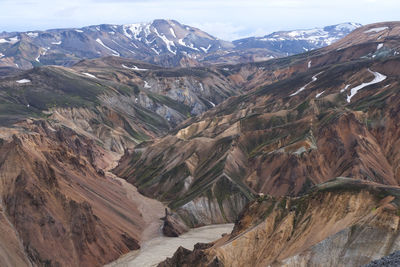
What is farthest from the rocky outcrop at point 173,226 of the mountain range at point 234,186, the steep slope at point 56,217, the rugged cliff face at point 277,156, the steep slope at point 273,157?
the steep slope at point 56,217

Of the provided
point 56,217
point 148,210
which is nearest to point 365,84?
point 148,210

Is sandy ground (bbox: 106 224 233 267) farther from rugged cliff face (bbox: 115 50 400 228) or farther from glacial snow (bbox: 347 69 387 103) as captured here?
glacial snow (bbox: 347 69 387 103)

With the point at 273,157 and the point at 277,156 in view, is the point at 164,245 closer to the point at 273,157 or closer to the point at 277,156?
the point at 273,157

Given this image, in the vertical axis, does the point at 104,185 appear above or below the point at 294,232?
below

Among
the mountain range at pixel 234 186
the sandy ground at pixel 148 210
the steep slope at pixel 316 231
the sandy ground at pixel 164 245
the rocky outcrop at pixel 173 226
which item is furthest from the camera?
the sandy ground at pixel 148 210

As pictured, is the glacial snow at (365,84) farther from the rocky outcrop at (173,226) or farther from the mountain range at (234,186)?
the rocky outcrop at (173,226)

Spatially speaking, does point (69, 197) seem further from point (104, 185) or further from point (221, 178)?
point (221, 178)

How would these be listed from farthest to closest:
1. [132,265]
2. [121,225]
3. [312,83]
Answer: [312,83], [121,225], [132,265]

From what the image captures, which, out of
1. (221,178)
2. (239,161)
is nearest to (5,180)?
(221,178)
